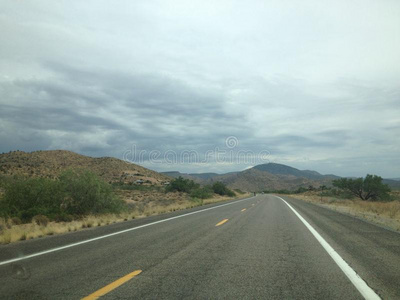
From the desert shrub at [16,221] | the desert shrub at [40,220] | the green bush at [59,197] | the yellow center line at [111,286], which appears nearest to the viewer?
the yellow center line at [111,286]

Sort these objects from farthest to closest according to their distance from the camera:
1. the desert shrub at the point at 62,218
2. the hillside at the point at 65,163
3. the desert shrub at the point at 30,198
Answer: the hillside at the point at 65,163, the desert shrub at the point at 30,198, the desert shrub at the point at 62,218

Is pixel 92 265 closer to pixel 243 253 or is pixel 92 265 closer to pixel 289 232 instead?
pixel 243 253

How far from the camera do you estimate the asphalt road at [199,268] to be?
4984mm

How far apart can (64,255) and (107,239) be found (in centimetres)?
245

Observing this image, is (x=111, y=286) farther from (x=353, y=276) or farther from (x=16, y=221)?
(x=16, y=221)

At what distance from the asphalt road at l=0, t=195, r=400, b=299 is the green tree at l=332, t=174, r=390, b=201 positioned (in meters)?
57.8

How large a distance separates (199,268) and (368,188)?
65801 millimetres

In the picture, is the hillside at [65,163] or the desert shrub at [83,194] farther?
the hillside at [65,163]

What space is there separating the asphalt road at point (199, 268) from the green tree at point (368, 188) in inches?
2275

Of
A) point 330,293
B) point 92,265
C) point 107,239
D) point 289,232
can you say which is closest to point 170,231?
point 107,239

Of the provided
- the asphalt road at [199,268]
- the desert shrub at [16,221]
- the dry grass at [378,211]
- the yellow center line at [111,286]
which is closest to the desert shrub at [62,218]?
the desert shrub at [16,221]

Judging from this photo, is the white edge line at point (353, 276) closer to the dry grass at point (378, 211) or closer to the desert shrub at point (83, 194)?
the dry grass at point (378, 211)

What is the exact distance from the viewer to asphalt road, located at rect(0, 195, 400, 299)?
498 centimetres

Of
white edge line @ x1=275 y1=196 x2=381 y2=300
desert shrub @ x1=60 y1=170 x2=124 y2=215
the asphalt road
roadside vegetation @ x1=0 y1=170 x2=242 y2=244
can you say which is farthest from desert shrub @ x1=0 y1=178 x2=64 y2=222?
white edge line @ x1=275 y1=196 x2=381 y2=300
